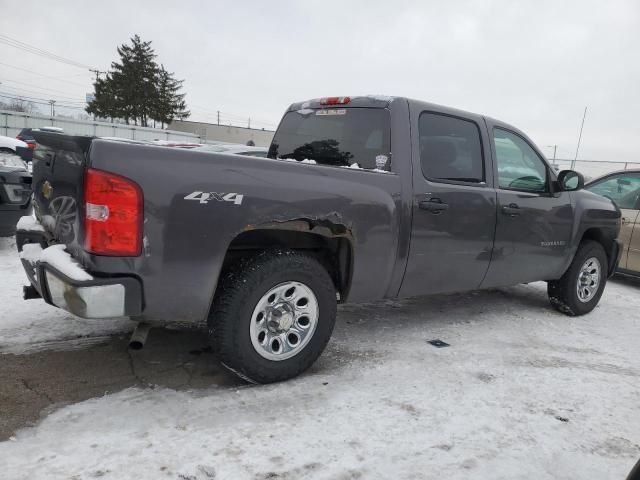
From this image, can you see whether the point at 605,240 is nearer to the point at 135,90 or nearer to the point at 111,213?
the point at 111,213

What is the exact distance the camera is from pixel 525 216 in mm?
4383

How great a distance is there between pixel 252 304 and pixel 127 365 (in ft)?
3.52

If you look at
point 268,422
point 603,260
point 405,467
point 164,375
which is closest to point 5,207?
point 164,375

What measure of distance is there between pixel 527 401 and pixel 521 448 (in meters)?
0.61

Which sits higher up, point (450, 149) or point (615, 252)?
point (450, 149)

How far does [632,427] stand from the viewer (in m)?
2.86

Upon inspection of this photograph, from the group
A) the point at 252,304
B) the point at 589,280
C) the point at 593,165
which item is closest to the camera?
the point at 252,304

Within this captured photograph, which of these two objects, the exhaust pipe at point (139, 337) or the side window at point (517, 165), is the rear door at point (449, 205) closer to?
the side window at point (517, 165)

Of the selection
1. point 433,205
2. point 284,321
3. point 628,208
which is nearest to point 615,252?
point 628,208

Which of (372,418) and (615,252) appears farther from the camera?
(615,252)

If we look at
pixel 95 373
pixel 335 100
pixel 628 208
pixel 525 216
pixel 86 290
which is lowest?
pixel 95 373

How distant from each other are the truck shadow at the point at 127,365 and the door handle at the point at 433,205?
1137 millimetres

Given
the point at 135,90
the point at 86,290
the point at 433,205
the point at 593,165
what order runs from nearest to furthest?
the point at 86,290
the point at 433,205
the point at 593,165
the point at 135,90

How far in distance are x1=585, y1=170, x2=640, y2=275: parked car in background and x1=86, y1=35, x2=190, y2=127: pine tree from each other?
161ft
